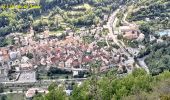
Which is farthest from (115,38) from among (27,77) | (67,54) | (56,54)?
(27,77)

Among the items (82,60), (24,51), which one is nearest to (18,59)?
(24,51)

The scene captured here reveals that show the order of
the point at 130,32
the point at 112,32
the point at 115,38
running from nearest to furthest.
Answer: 1. the point at 115,38
2. the point at 130,32
3. the point at 112,32

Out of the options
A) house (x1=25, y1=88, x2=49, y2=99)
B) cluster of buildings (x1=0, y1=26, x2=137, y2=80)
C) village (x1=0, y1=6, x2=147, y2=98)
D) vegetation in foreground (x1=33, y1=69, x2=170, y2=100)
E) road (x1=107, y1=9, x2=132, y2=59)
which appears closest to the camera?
vegetation in foreground (x1=33, y1=69, x2=170, y2=100)

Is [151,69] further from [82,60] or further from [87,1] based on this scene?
[87,1]

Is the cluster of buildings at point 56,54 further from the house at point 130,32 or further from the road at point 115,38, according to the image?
the house at point 130,32

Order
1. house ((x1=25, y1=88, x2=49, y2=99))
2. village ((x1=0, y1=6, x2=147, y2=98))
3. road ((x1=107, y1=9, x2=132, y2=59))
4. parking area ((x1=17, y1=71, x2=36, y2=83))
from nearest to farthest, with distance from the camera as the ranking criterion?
house ((x1=25, y1=88, x2=49, y2=99)), parking area ((x1=17, y1=71, x2=36, y2=83)), village ((x1=0, y1=6, x2=147, y2=98)), road ((x1=107, y1=9, x2=132, y2=59))

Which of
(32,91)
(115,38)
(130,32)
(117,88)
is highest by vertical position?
(117,88)

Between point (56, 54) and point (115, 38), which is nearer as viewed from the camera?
point (56, 54)

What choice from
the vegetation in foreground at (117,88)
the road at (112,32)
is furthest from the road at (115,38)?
the vegetation in foreground at (117,88)

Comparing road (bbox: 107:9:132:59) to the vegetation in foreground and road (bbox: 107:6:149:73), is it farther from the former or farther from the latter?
the vegetation in foreground

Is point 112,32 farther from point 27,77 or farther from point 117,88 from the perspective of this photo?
point 117,88

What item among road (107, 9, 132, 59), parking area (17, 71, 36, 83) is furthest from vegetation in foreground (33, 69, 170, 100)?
road (107, 9, 132, 59)
